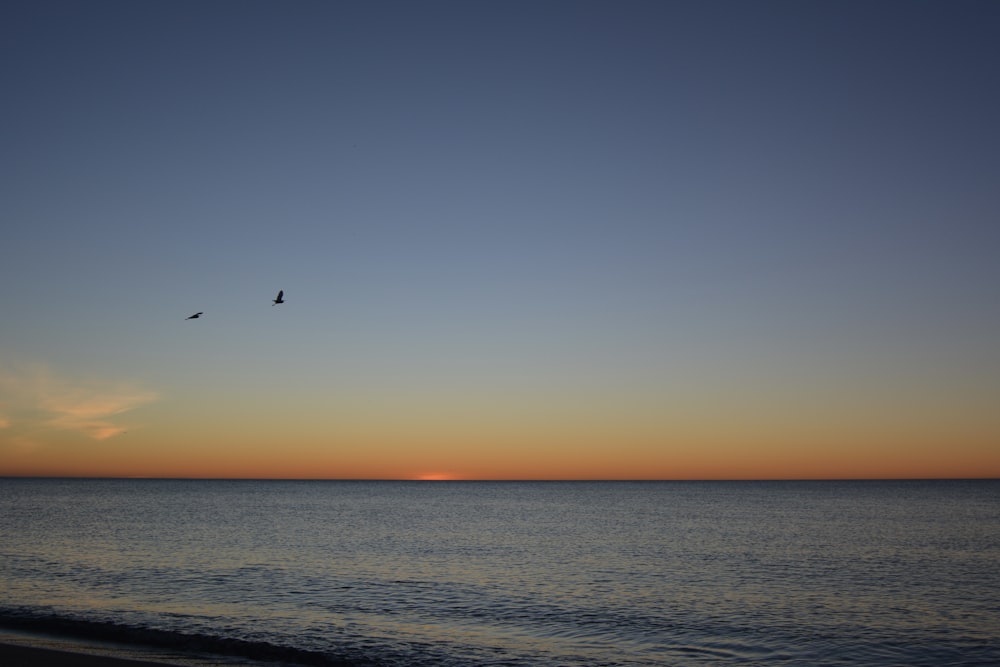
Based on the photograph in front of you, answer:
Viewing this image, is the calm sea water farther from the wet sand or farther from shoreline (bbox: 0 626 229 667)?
the wet sand

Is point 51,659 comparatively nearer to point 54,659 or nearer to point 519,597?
point 54,659

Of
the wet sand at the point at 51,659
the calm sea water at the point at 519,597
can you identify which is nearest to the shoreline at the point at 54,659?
the wet sand at the point at 51,659

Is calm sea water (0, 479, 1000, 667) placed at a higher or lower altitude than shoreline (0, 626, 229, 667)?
lower

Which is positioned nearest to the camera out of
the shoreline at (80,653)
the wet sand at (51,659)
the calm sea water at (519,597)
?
the wet sand at (51,659)

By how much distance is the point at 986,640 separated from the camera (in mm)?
24484

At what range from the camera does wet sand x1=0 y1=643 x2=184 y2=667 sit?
1672 cm

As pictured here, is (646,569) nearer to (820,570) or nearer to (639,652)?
(820,570)

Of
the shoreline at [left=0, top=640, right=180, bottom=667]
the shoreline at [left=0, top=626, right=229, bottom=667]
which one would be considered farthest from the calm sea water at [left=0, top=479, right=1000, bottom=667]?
the shoreline at [left=0, top=640, right=180, bottom=667]

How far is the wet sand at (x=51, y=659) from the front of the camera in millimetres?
16719

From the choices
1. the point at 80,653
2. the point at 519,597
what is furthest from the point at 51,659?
the point at 519,597

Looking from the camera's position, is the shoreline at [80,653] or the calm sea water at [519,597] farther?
the calm sea water at [519,597]

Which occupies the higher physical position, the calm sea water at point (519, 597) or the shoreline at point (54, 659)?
the shoreline at point (54, 659)

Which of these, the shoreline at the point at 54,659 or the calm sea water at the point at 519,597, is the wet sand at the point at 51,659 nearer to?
the shoreline at the point at 54,659

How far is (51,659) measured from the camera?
17.2 m
